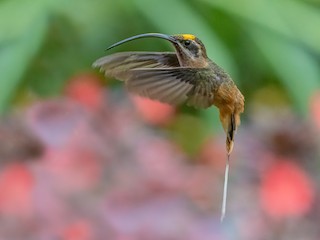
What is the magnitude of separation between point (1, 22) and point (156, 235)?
1.17 meters

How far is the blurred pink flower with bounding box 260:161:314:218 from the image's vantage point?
1357 mm

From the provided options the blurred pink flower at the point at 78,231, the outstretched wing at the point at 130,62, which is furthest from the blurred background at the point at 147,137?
the outstretched wing at the point at 130,62

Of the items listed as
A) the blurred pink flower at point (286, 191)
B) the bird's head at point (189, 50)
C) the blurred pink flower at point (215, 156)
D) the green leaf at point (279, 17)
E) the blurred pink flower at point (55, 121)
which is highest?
the bird's head at point (189, 50)

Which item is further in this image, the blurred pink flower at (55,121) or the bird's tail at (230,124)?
the blurred pink flower at (55,121)

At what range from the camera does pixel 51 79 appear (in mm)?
2295

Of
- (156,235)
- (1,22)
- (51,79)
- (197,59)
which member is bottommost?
(51,79)

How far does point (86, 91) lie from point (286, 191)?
0.50 metres

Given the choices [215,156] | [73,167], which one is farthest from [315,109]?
[73,167]

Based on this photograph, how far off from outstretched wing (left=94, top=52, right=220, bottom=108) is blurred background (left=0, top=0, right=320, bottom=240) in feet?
2.00

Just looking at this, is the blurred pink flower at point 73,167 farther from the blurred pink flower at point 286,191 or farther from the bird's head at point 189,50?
the bird's head at point 189,50

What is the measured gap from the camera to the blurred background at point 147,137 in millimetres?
1145

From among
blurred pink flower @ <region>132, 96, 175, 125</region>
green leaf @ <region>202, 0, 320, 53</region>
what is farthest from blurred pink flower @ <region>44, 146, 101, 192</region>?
green leaf @ <region>202, 0, 320, 53</region>

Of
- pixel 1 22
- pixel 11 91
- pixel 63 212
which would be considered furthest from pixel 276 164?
pixel 1 22

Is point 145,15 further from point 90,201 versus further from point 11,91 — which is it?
point 90,201
